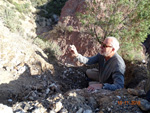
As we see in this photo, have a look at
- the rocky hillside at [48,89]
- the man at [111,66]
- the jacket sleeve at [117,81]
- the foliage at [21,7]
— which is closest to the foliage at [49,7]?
the foliage at [21,7]

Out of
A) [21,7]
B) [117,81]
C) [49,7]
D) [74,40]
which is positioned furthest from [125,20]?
[49,7]

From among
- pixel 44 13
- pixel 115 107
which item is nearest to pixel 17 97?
pixel 115 107

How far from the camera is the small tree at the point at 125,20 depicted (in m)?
3.78

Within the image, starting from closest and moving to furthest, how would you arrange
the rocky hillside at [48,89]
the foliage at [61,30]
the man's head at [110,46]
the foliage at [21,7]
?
1. the rocky hillside at [48,89]
2. the man's head at [110,46]
3. the foliage at [61,30]
4. the foliage at [21,7]

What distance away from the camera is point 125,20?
410cm

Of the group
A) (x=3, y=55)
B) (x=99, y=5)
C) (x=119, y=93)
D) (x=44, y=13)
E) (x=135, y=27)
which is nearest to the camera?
(x=119, y=93)

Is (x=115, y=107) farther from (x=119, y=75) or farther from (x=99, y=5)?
(x=99, y=5)

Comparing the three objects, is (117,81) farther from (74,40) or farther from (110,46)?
(74,40)

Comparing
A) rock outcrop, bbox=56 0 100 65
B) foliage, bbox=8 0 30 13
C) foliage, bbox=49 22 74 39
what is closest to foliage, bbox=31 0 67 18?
foliage, bbox=8 0 30 13

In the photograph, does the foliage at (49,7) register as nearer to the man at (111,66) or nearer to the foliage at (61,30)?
the foliage at (61,30)

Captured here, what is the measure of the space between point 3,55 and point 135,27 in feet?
13.2

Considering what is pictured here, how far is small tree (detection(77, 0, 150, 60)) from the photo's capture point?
378 centimetres

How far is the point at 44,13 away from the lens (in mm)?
13516

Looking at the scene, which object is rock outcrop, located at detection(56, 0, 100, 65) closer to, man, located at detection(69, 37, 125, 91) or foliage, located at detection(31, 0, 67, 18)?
man, located at detection(69, 37, 125, 91)
